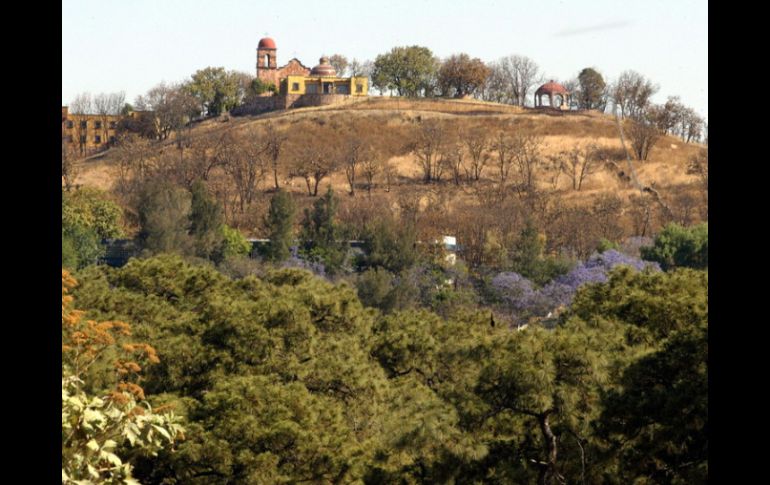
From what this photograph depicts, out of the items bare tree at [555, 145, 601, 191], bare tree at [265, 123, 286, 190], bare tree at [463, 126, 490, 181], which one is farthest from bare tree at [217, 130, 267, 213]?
bare tree at [555, 145, 601, 191]

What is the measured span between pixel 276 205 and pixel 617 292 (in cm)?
2577

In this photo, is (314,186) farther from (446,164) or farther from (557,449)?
(557,449)

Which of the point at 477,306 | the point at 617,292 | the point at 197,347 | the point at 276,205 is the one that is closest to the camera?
the point at 197,347

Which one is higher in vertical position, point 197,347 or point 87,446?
point 87,446

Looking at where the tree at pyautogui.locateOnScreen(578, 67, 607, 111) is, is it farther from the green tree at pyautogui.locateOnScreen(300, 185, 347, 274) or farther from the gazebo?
the green tree at pyautogui.locateOnScreen(300, 185, 347, 274)

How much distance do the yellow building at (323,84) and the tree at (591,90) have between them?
46.4ft

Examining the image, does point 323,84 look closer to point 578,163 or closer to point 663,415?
point 578,163

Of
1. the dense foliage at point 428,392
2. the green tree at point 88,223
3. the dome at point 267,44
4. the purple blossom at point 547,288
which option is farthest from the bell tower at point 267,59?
the dense foliage at point 428,392

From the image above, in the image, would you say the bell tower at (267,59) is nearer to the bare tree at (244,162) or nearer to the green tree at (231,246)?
the bare tree at (244,162)

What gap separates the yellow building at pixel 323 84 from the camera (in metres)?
72.2

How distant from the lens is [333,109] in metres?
68.9

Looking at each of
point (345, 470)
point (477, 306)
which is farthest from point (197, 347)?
point (477, 306)

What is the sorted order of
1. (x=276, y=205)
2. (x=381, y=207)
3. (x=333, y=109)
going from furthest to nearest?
1. (x=333, y=109)
2. (x=381, y=207)
3. (x=276, y=205)

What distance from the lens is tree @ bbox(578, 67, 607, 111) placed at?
243 feet
